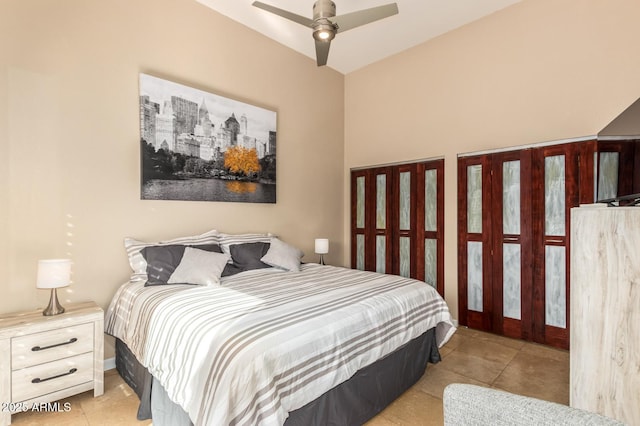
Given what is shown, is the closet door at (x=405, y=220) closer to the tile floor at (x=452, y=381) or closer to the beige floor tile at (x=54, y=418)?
the tile floor at (x=452, y=381)

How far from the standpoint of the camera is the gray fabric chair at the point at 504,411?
0.75m

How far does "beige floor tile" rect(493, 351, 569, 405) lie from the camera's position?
2.35m

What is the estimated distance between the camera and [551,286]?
3.14m

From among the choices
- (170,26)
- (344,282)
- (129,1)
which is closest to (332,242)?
(344,282)

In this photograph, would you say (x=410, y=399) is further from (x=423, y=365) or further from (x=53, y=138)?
(x=53, y=138)

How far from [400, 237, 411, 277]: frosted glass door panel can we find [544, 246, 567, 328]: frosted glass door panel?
1518 mm

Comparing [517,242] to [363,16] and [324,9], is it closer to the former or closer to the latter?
[363,16]

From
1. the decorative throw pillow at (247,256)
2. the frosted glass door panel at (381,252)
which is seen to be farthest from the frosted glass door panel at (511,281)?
the decorative throw pillow at (247,256)

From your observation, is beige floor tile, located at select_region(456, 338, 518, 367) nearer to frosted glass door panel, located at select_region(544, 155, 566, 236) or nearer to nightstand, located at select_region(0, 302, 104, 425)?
frosted glass door panel, located at select_region(544, 155, 566, 236)

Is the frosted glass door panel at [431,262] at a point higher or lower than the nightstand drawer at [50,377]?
higher

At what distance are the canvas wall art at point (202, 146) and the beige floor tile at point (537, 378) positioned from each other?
3.04m

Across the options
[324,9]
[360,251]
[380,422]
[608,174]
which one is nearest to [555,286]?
[608,174]

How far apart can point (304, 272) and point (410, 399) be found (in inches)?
57.4

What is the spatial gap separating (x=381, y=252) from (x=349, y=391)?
2824mm
